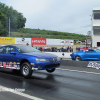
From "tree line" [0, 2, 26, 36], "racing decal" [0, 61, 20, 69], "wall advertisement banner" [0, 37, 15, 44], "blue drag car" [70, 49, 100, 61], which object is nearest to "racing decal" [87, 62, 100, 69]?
"blue drag car" [70, 49, 100, 61]

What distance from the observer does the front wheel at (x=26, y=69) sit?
25.5ft

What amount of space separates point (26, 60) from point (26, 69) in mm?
453

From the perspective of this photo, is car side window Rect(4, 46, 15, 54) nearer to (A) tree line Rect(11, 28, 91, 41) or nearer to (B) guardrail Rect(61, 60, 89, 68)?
(B) guardrail Rect(61, 60, 89, 68)

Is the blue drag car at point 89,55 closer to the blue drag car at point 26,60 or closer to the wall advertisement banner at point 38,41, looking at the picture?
the blue drag car at point 26,60

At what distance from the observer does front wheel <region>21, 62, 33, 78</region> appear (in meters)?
7.79

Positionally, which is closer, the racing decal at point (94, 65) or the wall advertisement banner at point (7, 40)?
the racing decal at point (94, 65)

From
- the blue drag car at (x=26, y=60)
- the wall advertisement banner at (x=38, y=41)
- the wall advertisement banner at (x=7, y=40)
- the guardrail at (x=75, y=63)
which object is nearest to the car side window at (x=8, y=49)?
the blue drag car at (x=26, y=60)

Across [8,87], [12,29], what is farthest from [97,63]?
[12,29]

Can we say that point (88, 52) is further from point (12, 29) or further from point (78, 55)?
point (12, 29)

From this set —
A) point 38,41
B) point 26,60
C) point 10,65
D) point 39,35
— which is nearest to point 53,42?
point 38,41

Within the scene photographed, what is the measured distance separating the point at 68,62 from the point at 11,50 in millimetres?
5709

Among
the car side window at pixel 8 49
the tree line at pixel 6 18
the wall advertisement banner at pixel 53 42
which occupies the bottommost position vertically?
the car side window at pixel 8 49

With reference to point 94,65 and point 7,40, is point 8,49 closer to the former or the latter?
point 94,65

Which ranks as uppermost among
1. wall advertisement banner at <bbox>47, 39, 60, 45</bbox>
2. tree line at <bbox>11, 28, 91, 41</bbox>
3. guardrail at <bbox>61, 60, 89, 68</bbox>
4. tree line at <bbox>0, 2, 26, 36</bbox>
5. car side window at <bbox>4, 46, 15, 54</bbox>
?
tree line at <bbox>0, 2, 26, 36</bbox>
